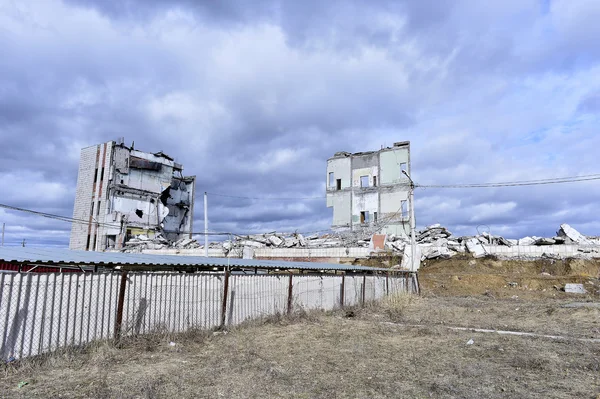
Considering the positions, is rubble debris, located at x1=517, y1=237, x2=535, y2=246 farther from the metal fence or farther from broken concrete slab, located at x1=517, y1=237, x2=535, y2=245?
the metal fence

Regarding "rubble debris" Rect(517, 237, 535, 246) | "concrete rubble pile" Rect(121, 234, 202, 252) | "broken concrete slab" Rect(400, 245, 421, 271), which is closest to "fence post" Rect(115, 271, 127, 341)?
"broken concrete slab" Rect(400, 245, 421, 271)

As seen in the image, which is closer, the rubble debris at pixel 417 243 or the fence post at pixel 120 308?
the fence post at pixel 120 308

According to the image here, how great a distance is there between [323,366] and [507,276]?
22.6m

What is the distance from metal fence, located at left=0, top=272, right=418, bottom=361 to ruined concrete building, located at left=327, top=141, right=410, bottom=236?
115ft

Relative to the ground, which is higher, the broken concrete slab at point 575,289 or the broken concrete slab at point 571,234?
the broken concrete slab at point 571,234

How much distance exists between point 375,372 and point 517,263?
25.1m

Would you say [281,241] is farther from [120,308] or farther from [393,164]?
[120,308]

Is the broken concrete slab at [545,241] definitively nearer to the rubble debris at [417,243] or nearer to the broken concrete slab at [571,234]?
the rubble debris at [417,243]

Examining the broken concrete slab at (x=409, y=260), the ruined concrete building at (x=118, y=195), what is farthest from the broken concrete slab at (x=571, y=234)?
the ruined concrete building at (x=118, y=195)

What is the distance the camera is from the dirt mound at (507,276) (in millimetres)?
23875

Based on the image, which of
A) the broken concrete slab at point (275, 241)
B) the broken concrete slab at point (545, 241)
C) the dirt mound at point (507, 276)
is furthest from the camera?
the broken concrete slab at point (275, 241)

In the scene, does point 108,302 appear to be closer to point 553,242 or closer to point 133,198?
point 553,242

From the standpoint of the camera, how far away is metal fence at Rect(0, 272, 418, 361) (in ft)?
22.6

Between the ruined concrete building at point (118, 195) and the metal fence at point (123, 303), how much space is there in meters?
38.3
